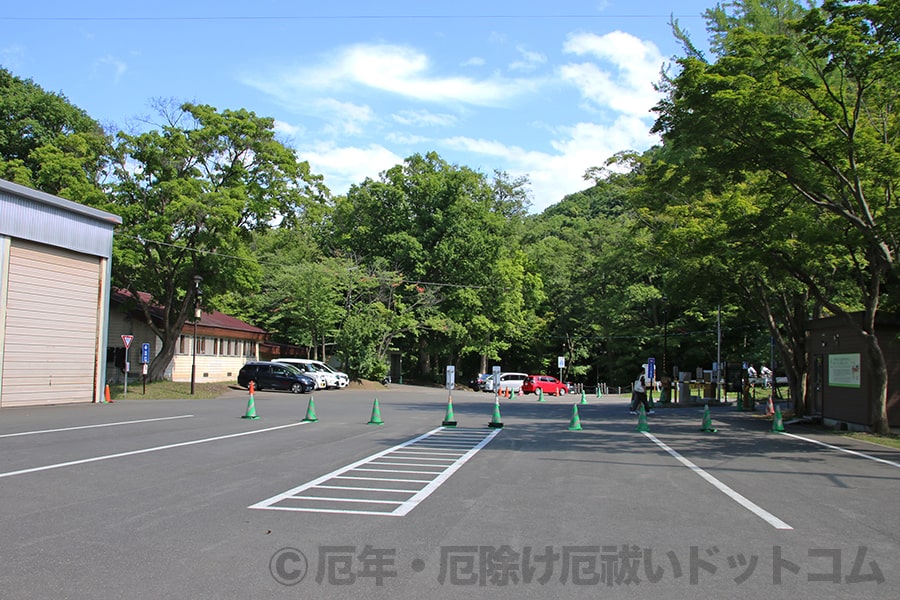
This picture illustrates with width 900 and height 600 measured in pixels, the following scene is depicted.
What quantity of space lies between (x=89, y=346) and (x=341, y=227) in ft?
118

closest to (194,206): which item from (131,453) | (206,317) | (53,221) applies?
(53,221)

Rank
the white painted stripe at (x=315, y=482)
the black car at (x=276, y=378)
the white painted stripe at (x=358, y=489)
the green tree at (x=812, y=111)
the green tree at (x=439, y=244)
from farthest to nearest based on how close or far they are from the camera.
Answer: the green tree at (x=439, y=244), the black car at (x=276, y=378), the green tree at (x=812, y=111), the white painted stripe at (x=358, y=489), the white painted stripe at (x=315, y=482)

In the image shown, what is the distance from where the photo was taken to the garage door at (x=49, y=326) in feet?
86.3

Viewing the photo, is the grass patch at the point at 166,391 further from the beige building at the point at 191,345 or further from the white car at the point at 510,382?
the white car at the point at 510,382

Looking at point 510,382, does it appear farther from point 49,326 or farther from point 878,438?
point 878,438

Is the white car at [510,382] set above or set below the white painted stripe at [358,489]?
below

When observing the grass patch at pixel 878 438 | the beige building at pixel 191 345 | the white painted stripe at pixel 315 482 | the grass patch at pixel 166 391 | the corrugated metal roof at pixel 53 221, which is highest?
the corrugated metal roof at pixel 53 221

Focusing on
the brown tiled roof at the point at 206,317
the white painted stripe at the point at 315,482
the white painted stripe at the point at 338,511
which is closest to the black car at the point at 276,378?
the brown tiled roof at the point at 206,317

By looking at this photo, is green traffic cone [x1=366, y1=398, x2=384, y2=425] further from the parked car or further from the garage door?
the parked car

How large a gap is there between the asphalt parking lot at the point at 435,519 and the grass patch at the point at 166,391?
60.9 feet

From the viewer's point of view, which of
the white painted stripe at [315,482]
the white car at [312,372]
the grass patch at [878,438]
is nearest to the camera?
the white painted stripe at [315,482]

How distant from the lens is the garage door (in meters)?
26.3

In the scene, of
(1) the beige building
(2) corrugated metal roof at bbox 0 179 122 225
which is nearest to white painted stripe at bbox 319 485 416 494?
(2) corrugated metal roof at bbox 0 179 122 225

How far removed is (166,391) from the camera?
118ft
